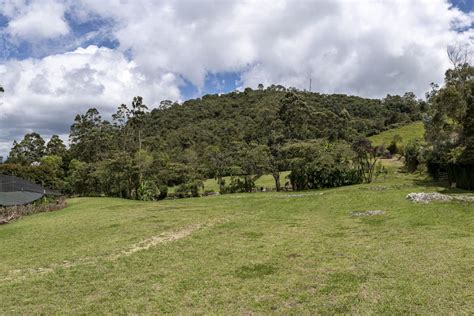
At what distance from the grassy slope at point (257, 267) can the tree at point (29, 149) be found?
192 ft

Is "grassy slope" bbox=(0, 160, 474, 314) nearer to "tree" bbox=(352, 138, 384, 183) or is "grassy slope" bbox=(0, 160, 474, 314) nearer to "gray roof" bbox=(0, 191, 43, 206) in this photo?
"gray roof" bbox=(0, 191, 43, 206)

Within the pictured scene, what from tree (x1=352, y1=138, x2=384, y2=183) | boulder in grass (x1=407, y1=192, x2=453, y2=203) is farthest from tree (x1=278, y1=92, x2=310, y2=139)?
boulder in grass (x1=407, y1=192, x2=453, y2=203)

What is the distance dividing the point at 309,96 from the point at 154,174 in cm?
4830

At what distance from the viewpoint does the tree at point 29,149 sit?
221ft

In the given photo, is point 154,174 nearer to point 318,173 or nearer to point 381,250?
point 318,173

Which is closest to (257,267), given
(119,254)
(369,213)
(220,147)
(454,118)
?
(119,254)

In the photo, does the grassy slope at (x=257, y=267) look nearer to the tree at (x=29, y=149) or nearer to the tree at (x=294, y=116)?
the tree at (x=294, y=116)

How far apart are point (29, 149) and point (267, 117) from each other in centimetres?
5006

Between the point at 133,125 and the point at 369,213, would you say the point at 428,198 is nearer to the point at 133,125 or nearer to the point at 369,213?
the point at 369,213

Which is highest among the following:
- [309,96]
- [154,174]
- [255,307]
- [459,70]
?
[309,96]

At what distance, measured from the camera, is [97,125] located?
219 ft

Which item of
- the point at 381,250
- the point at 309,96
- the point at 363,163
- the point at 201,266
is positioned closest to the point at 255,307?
the point at 201,266

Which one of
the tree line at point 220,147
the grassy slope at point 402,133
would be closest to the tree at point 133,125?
the tree line at point 220,147

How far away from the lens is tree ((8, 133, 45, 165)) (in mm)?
67250
